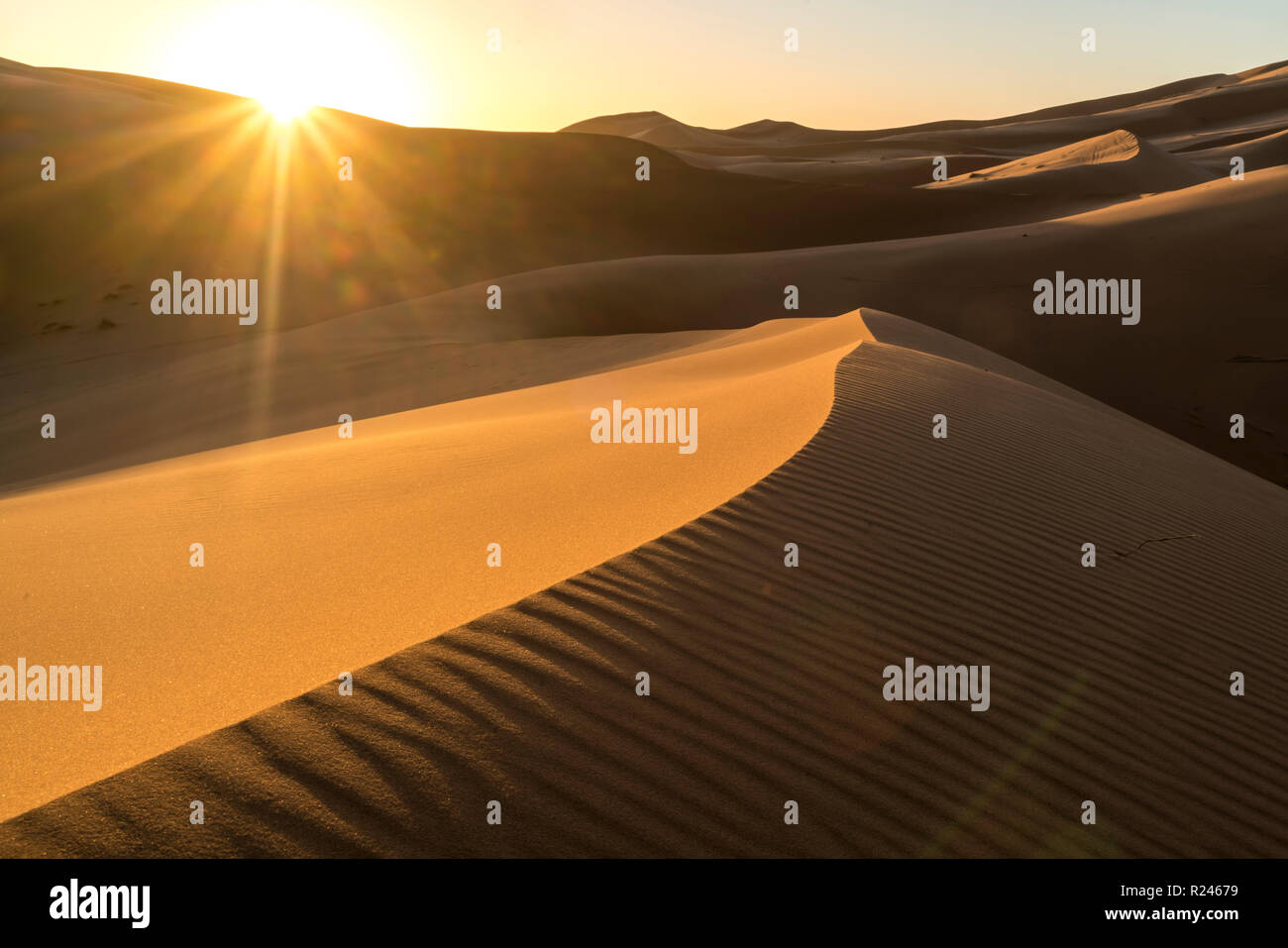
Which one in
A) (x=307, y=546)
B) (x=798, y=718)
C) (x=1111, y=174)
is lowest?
(x=798, y=718)

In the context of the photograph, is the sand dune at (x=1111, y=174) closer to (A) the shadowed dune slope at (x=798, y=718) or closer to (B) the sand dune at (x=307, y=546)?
(B) the sand dune at (x=307, y=546)

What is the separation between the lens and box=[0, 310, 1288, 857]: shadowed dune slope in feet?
7.66

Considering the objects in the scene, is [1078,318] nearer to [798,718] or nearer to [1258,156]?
[798,718]

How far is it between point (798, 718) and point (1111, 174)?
36806 mm

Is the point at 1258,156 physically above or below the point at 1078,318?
above

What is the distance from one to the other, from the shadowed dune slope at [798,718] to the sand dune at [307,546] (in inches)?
21.0

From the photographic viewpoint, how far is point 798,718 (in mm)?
2988

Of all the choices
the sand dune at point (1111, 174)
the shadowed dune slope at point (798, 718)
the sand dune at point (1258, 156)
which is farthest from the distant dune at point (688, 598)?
the sand dune at point (1258, 156)

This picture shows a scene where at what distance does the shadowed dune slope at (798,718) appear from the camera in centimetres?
234

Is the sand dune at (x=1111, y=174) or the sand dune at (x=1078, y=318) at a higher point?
the sand dune at (x=1111, y=174)

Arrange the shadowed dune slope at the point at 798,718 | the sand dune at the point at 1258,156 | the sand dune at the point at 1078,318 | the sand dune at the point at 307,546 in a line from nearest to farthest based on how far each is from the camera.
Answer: the shadowed dune slope at the point at 798,718, the sand dune at the point at 307,546, the sand dune at the point at 1078,318, the sand dune at the point at 1258,156

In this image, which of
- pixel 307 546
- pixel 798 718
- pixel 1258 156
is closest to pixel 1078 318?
pixel 307 546
